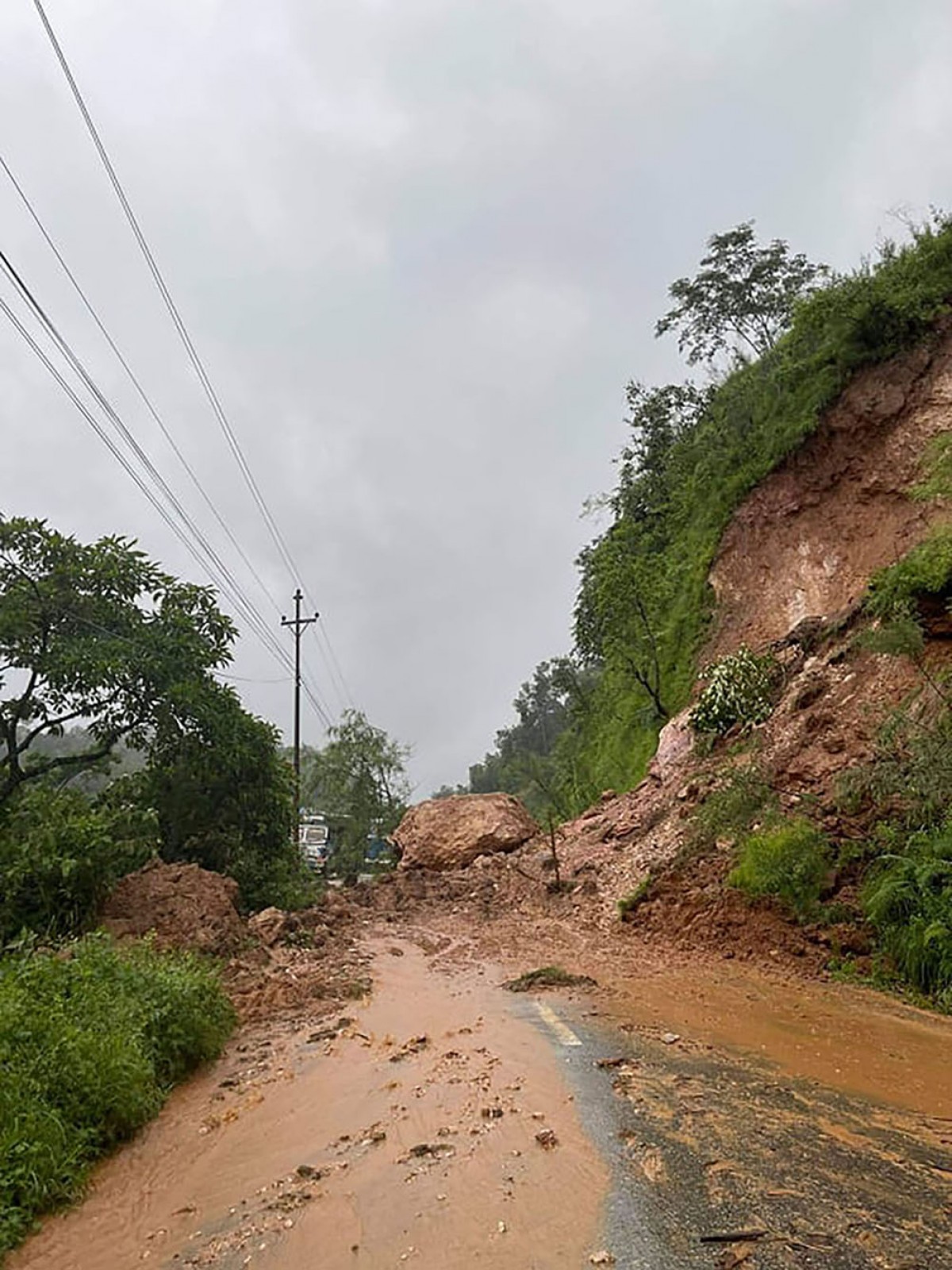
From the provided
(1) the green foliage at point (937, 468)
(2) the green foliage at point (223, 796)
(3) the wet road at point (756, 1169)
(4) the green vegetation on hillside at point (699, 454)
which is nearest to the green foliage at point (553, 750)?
(4) the green vegetation on hillside at point (699, 454)

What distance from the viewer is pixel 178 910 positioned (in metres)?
12.4

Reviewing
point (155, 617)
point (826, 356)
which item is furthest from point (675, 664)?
point (155, 617)

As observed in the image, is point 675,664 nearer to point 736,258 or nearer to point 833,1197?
point 736,258

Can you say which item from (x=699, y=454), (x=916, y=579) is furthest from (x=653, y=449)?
(x=916, y=579)

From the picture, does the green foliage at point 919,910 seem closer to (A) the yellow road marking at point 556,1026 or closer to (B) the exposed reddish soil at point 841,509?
(A) the yellow road marking at point 556,1026

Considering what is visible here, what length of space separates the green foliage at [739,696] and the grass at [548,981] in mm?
7308

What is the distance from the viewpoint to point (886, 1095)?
551cm

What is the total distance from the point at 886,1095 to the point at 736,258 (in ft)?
107

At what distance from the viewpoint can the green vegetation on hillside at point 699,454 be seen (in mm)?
19828

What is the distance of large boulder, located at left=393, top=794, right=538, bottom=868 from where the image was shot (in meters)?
21.1

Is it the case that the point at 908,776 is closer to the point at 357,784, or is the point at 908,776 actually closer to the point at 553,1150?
the point at 553,1150

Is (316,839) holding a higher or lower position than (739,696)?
higher

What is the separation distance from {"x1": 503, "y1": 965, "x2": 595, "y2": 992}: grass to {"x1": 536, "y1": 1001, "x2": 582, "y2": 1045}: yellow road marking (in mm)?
697

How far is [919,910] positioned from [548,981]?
155 inches
